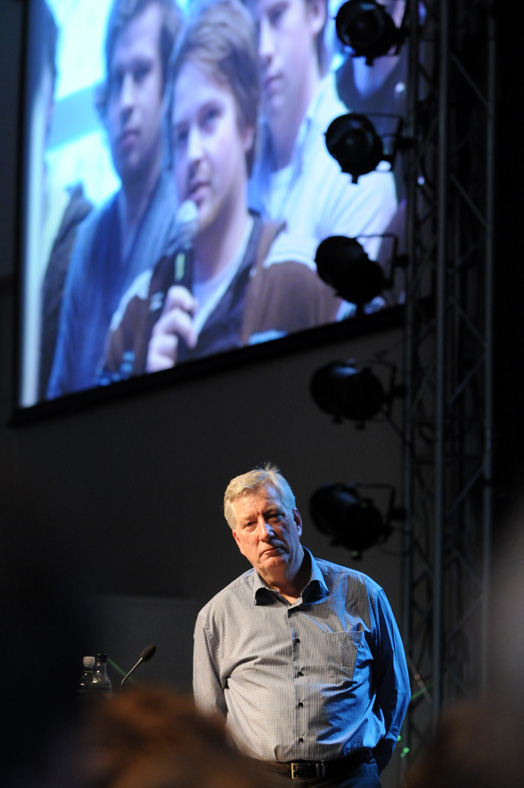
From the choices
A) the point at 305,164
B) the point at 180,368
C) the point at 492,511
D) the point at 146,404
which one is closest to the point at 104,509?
the point at 146,404

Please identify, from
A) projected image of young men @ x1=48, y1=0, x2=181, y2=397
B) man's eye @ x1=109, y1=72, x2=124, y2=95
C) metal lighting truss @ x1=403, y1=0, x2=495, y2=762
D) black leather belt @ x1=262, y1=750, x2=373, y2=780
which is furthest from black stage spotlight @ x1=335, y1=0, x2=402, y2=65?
man's eye @ x1=109, y1=72, x2=124, y2=95

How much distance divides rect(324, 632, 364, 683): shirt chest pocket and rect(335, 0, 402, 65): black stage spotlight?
248cm

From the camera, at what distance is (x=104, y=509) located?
666cm

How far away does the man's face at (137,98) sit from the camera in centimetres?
635

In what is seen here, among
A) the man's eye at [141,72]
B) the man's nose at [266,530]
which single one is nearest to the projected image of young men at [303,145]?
the man's eye at [141,72]

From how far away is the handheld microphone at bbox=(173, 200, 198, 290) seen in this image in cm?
590

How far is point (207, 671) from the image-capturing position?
234 cm

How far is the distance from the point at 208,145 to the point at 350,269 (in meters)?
2.31

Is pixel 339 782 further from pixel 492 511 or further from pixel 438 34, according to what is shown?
pixel 438 34

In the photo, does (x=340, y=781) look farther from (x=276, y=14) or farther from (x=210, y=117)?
(x=210, y=117)

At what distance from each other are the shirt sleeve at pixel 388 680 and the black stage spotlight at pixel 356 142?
2.03m

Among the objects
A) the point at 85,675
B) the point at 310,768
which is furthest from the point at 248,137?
the point at 85,675

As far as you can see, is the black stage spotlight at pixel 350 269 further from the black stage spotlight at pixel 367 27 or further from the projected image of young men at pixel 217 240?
the projected image of young men at pixel 217 240

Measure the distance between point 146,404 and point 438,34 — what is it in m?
3.22
